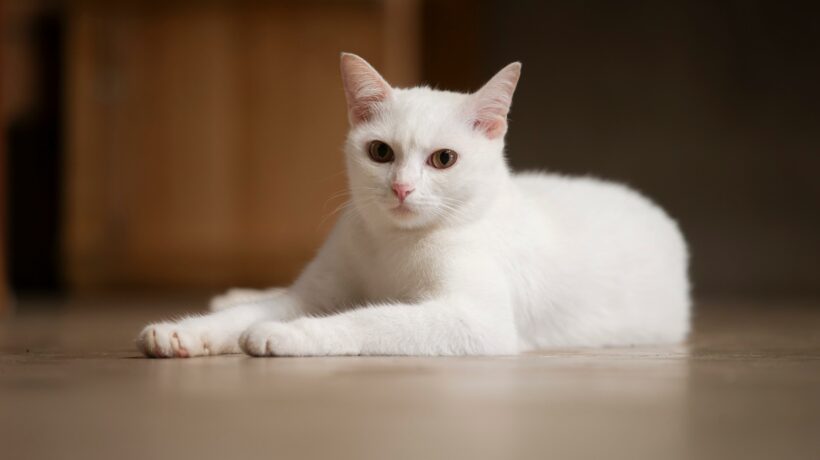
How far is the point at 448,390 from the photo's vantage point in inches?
61.4

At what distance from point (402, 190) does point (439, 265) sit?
0.21m

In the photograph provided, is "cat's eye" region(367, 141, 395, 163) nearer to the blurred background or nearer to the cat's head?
the cat's head

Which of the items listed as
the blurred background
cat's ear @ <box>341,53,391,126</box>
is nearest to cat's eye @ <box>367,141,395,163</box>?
cat's ear @ <box>341,53,391,126</box>

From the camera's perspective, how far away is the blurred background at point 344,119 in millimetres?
5383

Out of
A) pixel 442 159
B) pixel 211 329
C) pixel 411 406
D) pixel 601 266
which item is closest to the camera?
pixel 411 406

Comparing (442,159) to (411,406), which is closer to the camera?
(411,406)

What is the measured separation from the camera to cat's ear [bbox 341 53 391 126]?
2246 millimetres

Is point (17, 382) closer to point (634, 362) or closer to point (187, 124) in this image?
point (634, 362)

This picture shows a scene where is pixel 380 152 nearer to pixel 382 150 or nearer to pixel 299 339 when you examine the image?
pixel 382 150

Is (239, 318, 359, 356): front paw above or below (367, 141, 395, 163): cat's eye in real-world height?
below

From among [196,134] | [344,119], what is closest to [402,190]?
[344,119]

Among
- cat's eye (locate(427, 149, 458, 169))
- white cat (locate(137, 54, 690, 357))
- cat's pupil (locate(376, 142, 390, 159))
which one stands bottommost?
white cat (locate(137, 54, 690, 357))

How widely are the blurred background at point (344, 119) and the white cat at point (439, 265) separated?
9.50ft

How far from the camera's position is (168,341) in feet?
6.46
